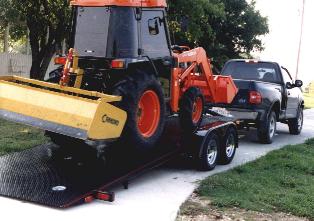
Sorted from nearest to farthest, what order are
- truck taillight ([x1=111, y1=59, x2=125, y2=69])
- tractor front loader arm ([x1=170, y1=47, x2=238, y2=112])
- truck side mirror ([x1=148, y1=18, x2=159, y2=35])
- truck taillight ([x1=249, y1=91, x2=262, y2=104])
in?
truck taillight ([x1=111, y1=59, x2=125, y2=69])
truck side mirror ([x1=148, y1=18, x2=159, y2=35])
tractor front loader arm ([x1=170, y1=47, x2=238, y2=112])
truck taillight ([x1=249, y1=91, x2=262, y2=104])

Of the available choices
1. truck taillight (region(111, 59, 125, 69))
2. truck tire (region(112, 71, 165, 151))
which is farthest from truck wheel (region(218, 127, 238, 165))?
truck taillight (region(111, 59, 125, 69))

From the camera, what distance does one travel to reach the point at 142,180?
7.88m

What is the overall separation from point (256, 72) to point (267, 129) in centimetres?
179

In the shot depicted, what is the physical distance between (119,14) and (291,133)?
28.8ft

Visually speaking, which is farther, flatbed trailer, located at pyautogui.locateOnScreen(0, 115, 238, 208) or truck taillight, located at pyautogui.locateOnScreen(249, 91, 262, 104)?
truck taillight, located at pyautogui.locateOnScreen(249, 91, 262, 104)

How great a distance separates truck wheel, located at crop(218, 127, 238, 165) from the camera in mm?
9344

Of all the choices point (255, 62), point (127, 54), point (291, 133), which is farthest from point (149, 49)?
point (291, 133)

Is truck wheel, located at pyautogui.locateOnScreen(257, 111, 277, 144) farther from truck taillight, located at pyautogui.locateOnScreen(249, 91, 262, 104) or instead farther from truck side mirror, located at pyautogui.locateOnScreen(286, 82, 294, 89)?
truck side mirror, located at pyautogui.locateOnScreen(286, 82, 294, 89)

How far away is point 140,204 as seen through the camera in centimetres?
658

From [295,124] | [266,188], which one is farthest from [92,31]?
[295,124]

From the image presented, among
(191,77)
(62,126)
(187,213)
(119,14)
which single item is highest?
(119,14)

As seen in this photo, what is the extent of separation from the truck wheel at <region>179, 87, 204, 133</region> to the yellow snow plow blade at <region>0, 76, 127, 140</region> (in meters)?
2.00

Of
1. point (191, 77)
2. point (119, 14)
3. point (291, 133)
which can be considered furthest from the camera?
point (291, 133)

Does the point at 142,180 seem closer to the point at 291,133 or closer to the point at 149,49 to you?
the point at 149,49
